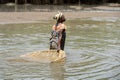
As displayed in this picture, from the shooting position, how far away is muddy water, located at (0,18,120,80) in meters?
8.88

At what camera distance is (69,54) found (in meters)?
11.6

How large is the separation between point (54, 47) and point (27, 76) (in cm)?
270

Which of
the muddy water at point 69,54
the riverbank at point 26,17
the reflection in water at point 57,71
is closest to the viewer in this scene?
the reflection in water at point 57,71

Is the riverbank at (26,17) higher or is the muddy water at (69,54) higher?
the muddy water at (69,54)

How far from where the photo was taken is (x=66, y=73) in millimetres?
9047

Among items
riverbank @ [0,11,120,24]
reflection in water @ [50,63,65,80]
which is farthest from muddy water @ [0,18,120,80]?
riverbank @ [0,11,120,24]

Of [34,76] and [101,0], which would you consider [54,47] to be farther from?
[101,0]

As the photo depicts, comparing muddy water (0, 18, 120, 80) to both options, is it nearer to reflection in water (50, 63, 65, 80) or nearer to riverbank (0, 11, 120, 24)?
reflection in water (50, 63, 65, 80)

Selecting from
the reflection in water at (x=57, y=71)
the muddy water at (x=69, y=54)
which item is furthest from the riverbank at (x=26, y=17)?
the reflection in water at (x=57, y=71)

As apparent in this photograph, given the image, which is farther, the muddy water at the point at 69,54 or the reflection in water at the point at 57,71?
the muddy water at the point at 69,54

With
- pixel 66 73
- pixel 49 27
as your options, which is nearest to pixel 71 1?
pixel 49 27

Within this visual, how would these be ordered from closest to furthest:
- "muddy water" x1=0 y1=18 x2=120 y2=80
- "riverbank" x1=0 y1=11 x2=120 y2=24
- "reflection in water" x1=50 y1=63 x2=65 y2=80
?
1. "reflection in water" x1=50 y1=63 x2=65 y2=80
2. "muddy water" x1=0 y1=18 x2=120 y2=80
3. "riverbank" x1=0 y1=11 x2=120 y2=24

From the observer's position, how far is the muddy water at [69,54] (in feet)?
29.1

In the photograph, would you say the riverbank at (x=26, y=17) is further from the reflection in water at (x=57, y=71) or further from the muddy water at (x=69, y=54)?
the reflection in water at (x=57, y=71)
